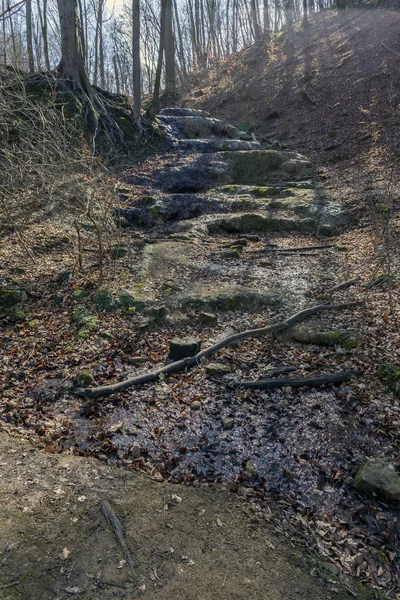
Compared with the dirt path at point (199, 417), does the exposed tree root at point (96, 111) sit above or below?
above

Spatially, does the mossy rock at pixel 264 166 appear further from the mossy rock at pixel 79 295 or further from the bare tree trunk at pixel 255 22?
the bare tree trunk at pixel 255 22

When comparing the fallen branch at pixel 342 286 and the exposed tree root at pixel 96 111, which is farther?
the exposed tree root at pixel 96 111

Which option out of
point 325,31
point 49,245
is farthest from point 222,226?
point 325,31

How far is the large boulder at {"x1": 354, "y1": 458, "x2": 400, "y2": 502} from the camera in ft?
13.3

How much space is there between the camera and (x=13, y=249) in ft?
31.6

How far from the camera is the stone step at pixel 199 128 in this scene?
18719 mm

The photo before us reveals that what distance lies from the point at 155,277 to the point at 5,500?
19.2ft

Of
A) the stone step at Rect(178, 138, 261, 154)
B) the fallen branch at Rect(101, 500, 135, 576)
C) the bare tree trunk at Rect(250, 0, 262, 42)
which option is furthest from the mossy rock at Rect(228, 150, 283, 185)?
the bare tree trunk at Rect(250, 0, 262, 42)

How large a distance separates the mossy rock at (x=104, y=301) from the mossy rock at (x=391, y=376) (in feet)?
16.0

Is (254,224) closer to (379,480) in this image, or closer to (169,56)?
(379,480)

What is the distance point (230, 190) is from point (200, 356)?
9.53 meters

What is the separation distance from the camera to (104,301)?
7973mm

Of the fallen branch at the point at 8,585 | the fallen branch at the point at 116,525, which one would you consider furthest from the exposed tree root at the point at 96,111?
the fallen branch at the point at 8,585

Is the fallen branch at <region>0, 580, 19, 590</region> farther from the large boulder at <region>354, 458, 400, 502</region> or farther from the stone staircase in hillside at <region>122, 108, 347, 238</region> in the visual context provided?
the stone staircase in hillside at <region>122, 108, 347, 238</region>
